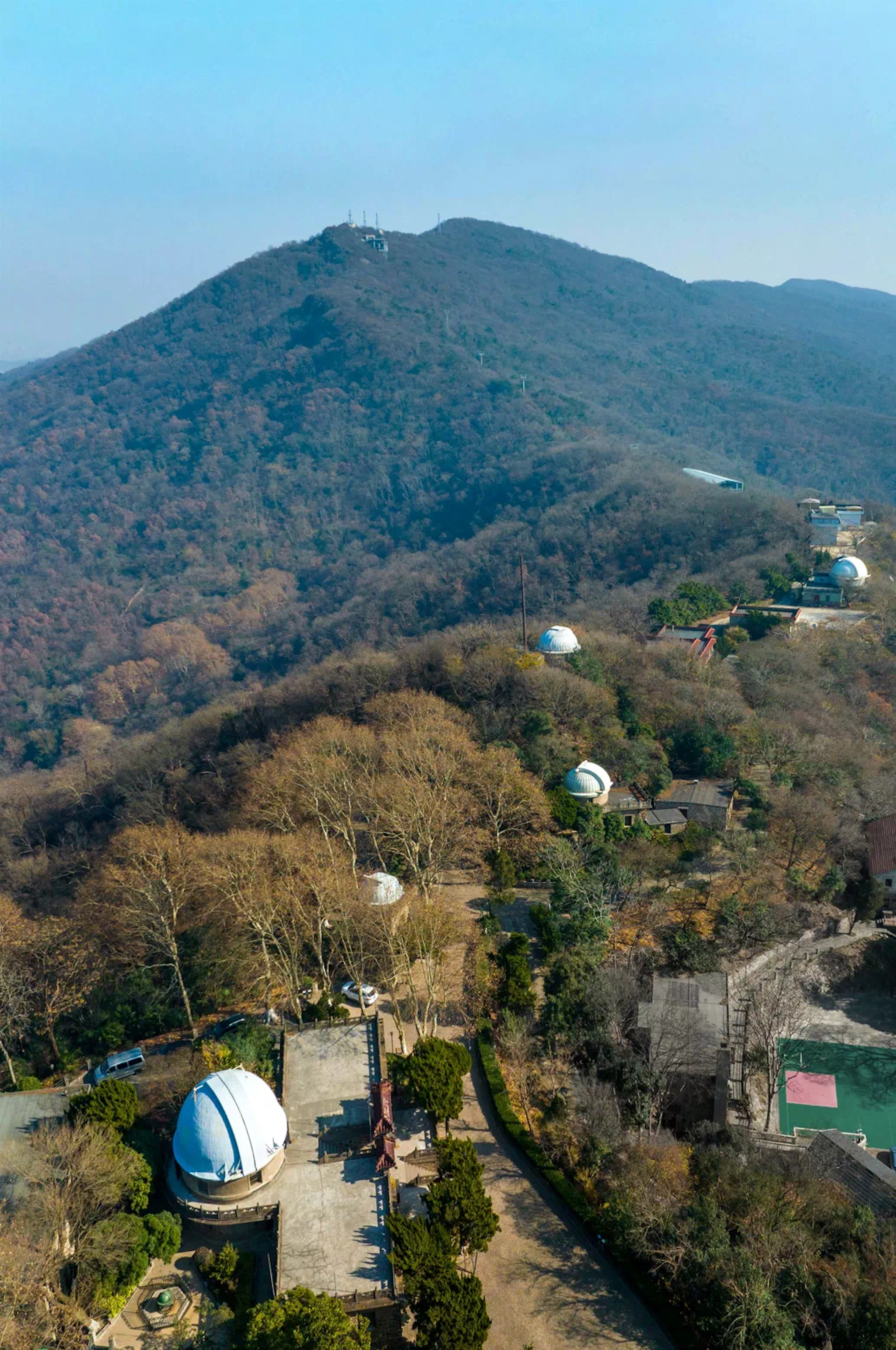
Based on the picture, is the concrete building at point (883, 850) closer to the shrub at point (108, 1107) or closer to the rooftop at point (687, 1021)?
the rooftop at point (687, 1021)

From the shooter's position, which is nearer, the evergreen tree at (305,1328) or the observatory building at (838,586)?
the evergreen tree at (305,1328)

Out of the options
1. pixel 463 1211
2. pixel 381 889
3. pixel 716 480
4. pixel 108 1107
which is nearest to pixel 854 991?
pixel 381 889

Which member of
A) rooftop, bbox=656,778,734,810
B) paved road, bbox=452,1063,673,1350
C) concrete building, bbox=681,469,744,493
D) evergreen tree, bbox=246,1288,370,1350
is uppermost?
concrete building, bbox=681,469,744,493

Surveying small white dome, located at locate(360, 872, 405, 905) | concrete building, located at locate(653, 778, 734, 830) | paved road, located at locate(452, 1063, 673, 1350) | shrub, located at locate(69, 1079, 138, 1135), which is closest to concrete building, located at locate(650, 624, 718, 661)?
concrete building, located at locate(653, 778, 734, 830)

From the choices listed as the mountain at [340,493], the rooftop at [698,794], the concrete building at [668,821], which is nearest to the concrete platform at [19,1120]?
the concrete building at [668,821]

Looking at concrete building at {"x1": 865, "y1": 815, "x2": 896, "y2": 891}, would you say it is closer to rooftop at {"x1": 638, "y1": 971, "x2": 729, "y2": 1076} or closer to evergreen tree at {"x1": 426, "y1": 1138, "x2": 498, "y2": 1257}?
rooftop at {"x1": 638, "y1": 971, "x2": 729, "y2": 1076}
